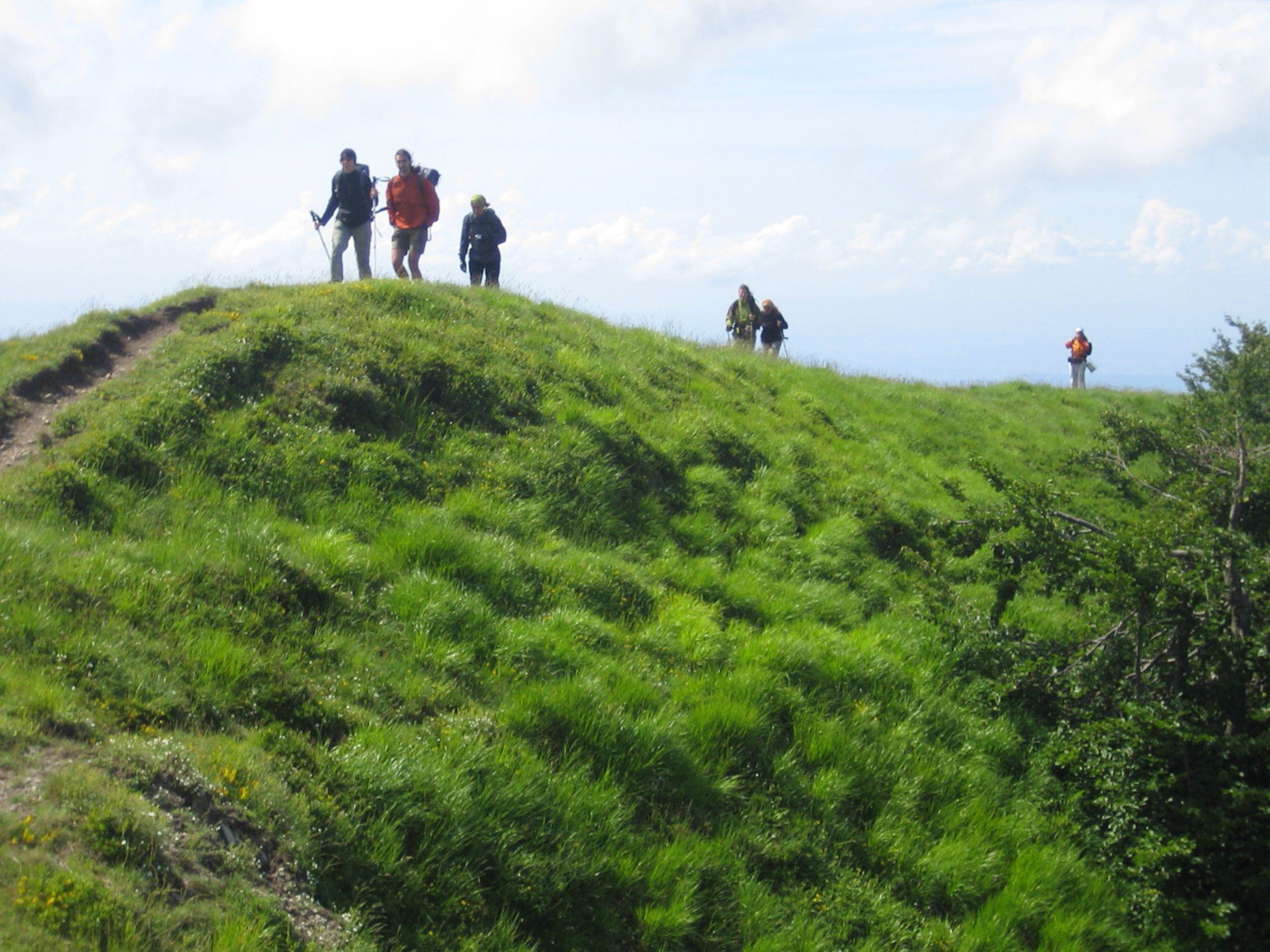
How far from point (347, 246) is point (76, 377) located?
6.11 meters

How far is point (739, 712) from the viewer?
6.52 meters

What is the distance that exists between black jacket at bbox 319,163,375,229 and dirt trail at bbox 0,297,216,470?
12.3 feet

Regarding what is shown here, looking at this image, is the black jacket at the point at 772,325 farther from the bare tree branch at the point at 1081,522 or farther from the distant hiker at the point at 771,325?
the bare tree branch at the point at 1081,522

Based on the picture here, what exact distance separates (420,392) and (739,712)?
188 inches

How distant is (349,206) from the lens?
13.9 metres

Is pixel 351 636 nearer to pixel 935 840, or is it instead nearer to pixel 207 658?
pixel 207 658

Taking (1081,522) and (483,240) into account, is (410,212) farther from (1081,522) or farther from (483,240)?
(1081,522)

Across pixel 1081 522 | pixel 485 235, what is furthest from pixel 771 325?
pixel 1081 522

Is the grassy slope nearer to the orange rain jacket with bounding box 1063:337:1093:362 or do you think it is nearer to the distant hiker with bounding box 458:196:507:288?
the distant hiker with bounding box 458:196:507:288

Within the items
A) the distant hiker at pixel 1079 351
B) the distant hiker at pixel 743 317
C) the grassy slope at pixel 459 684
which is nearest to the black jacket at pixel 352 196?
the grassy slope at pixel 459 684

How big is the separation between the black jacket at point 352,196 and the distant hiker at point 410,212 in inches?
19.3

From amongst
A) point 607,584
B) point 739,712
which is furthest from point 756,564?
point 739,712

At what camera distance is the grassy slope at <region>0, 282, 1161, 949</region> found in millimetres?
4293

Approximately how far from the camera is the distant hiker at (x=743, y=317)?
68.8ft
